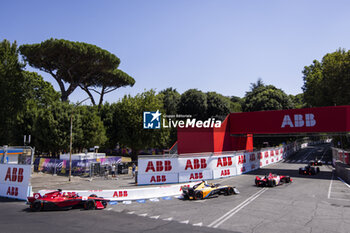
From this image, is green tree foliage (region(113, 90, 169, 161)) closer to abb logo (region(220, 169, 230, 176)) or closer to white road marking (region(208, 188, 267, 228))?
abb logo (region(220, 169, 230, 176))

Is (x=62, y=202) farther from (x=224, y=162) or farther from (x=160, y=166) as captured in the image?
(x=224, y=162)

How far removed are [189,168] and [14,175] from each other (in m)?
16.0

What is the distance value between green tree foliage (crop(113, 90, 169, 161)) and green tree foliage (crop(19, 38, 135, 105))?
18.0 meters

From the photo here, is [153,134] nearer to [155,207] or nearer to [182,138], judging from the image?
[182,138]

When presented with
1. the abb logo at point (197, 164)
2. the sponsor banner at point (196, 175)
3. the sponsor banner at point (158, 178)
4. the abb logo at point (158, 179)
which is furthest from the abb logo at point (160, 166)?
the abb logo at point (197, 164)

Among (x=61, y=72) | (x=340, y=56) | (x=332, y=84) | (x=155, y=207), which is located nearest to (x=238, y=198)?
(x=155, y=207)

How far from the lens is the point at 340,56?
49.2 m

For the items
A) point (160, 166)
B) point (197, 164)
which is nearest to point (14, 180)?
point (160, 166)

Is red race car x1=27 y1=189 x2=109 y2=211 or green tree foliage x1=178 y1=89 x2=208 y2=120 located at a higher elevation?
green tree foliage x1=178 y1=89 x2=208 y2=120

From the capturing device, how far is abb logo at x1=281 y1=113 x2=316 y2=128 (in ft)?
101

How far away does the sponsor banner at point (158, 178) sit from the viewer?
24.2m

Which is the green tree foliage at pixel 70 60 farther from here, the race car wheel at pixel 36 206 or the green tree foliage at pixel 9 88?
the race car wheel at pixel 36 206

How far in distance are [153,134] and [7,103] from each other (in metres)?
29.8

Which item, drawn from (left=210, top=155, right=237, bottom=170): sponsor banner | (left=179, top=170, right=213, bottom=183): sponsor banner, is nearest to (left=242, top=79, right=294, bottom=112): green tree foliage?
(left=210, top=155, right=237, bottom=170): sponsor banner
